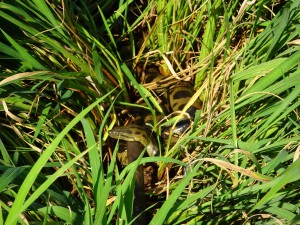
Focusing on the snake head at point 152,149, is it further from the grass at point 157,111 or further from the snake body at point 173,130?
the grass at point 157,111

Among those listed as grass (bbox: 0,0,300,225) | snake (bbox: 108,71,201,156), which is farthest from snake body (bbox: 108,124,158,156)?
grass (bbox: 0,0,300,225)

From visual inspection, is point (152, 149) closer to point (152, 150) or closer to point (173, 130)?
point (152, 150)

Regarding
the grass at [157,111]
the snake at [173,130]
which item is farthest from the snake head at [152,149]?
the grass at [157,111]

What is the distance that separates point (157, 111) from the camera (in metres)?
4.71

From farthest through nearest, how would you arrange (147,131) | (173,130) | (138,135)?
1. (147,131)
2. (138,135)
3. (173,130)

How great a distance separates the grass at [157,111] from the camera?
3229 mm

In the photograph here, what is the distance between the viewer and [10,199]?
11.4 feet

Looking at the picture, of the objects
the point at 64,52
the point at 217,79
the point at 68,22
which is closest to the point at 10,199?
the point at 64,52

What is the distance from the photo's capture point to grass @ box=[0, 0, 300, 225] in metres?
3.23

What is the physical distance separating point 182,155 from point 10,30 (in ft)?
4.52

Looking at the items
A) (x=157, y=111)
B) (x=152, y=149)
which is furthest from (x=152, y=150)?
(x=157, y=111)

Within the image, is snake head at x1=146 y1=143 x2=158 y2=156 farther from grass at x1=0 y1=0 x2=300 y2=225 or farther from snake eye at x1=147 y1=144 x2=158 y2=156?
grass at x1=0 y1=0 x2=300 y2=225

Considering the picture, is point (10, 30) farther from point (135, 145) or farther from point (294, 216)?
point (294, 216)

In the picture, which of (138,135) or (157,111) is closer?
(138,135)
